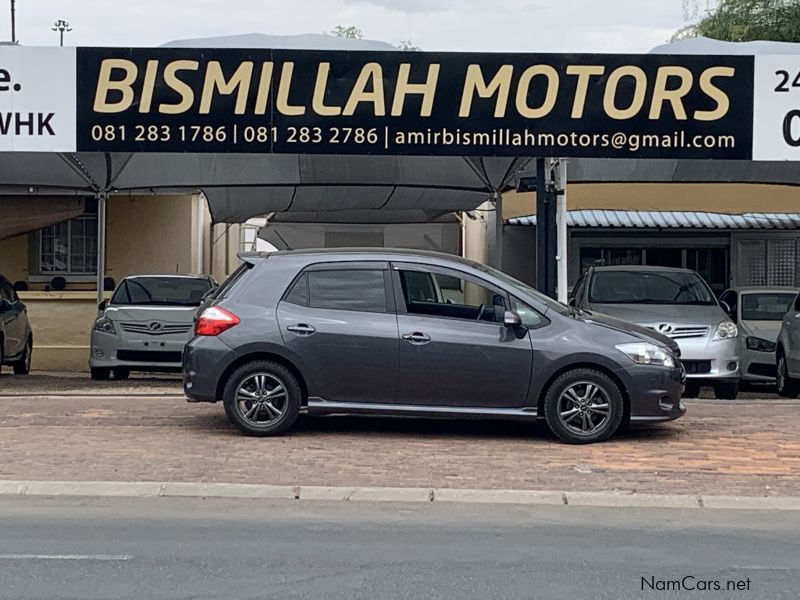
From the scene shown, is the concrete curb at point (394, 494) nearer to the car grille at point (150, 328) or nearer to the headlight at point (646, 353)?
the headlight at point (646, 353)

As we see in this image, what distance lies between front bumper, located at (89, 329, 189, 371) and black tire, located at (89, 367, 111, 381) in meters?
0.12

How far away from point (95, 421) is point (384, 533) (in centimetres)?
501

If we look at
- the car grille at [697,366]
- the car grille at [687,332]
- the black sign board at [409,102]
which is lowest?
the car grille at [697,366]

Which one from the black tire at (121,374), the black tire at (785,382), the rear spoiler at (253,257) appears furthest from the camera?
the black tire at (121,374)

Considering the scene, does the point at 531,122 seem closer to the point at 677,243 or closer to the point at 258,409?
the point at 258,409

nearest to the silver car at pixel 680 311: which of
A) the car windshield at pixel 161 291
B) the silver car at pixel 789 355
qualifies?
the silver car at pixel 789 355

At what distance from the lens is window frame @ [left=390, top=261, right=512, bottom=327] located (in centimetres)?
1045

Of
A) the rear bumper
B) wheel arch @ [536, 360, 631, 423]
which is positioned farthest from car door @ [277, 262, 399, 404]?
wheel arch @ [536, 360, 631, 423]

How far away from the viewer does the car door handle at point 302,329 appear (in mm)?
10383

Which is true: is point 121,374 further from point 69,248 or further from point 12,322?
point 69,248

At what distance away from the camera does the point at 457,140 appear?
42.2ft

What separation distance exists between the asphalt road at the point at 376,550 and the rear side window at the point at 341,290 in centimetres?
253

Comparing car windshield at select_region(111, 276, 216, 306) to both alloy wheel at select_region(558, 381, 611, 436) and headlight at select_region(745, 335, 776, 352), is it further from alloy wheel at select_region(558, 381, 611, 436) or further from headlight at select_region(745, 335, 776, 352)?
alloy wheel at select_region(558, 381, 611, 436)

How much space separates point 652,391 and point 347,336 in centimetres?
273
